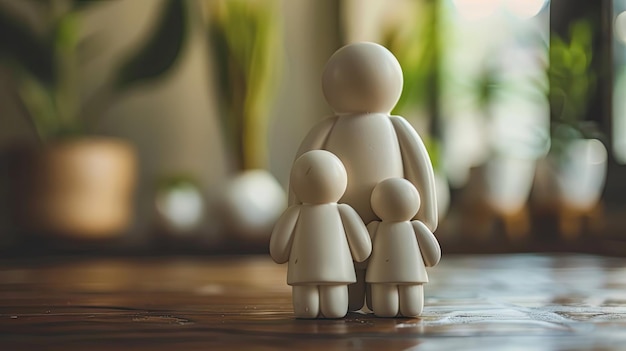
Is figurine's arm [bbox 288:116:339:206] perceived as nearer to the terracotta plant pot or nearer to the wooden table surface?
the wooden table surface

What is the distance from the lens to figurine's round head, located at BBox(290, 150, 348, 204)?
0.44 meters

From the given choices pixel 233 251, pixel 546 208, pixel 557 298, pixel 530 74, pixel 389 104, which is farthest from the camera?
pixel 530 74

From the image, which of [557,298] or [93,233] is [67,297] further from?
[93,233]

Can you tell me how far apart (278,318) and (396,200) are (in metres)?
0.10

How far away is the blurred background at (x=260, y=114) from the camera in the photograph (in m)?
1.85

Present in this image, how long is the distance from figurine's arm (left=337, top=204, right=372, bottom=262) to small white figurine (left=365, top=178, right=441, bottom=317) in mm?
10

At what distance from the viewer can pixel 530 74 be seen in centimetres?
242

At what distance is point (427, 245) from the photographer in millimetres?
453

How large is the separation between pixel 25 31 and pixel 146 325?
163 centimetres

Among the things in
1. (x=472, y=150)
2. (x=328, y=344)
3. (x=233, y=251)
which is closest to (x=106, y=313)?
(x=328, y=344)

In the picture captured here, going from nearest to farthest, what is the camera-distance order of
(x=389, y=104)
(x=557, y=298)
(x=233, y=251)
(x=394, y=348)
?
1. (x=394, y=348)
2. (x=389, y=104)
3. (x=557, y=298)
4. (x=233, y=251)

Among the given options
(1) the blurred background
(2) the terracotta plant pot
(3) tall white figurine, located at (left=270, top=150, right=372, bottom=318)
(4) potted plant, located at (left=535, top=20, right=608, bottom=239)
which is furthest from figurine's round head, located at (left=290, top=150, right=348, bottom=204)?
(4) potted plant, located at (left=535, top=20, right=608, bottom=239)

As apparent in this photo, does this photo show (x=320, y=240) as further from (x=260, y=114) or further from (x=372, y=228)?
(x=260, y=114)

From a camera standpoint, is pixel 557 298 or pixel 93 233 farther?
pixel 93 233
